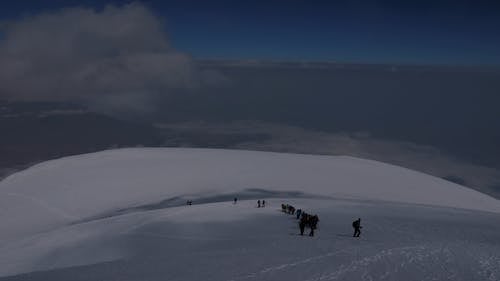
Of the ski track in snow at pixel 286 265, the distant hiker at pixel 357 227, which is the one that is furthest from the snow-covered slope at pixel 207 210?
the distant hiker at pixel 357 227

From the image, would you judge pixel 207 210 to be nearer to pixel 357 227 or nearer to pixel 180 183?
pixel 357 227

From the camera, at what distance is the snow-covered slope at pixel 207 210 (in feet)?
51.2

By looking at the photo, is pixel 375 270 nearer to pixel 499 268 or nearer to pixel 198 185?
pixel 499 268

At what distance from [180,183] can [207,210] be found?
1761cm

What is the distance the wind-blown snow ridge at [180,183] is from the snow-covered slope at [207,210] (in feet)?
0.39

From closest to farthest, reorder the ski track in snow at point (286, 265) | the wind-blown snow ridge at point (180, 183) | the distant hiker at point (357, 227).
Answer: the ski track in snow at point (286, 265)
the distant hiker at point (357, 227)
the wind-blown snow ridge at point (180, 183)

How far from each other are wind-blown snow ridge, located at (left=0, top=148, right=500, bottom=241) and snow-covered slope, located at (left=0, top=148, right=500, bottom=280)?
0.39 ft

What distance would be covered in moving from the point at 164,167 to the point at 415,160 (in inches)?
5832

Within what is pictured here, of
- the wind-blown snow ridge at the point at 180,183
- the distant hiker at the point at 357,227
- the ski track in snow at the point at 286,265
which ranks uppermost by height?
the wind-blown snow ridge at the point at 180,183

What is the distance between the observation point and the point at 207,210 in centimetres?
2559

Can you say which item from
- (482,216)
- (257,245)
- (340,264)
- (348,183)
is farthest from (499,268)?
(348,183)

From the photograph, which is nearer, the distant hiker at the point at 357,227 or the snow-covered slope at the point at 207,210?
→ the snow-covered slope at the point at 207,210

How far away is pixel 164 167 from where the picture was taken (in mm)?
49094

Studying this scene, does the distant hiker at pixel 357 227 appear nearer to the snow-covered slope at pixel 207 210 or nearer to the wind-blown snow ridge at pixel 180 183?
the snow-covered slope at pixel 207 210
